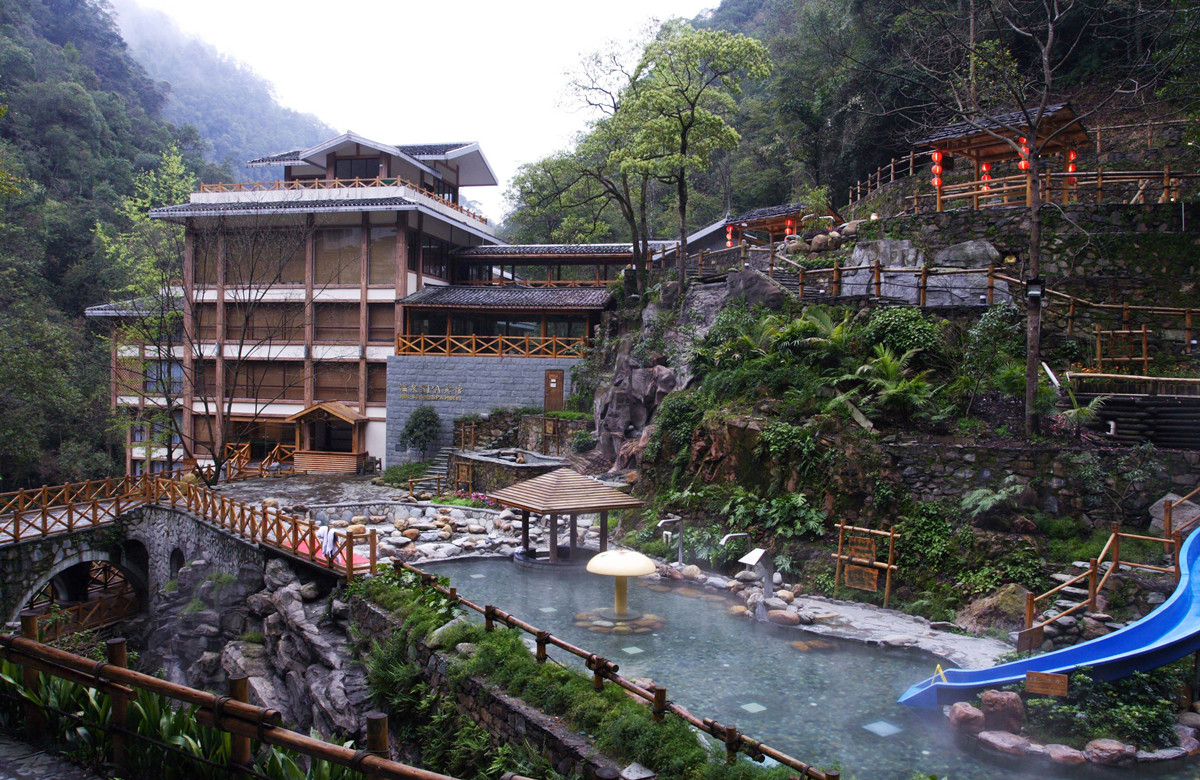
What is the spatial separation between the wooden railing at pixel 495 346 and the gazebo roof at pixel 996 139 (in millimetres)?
13030

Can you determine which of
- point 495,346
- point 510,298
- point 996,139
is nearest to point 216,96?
point 510,298

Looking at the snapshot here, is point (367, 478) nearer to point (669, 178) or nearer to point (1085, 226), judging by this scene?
point (669, 178)

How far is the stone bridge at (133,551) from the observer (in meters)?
17.4

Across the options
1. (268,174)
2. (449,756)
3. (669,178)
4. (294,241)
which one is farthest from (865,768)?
(268,174)

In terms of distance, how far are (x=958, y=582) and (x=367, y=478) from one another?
67.6ft

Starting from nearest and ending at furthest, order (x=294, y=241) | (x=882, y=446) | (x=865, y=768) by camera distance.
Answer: (x=865, y=768) → (x=882, y=446) → (x=294, y=241)

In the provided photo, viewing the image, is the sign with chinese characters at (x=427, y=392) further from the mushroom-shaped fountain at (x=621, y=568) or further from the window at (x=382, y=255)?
the mushroom-shaped fountain at (x=621, y=568)

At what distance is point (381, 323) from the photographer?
29.8 metres

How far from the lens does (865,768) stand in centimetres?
693

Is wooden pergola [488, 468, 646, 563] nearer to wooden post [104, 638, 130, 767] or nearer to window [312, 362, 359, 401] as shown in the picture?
wooden post [104, 638, 130, 767]

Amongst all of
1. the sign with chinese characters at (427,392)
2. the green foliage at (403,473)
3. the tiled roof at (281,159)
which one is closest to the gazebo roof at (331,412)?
the sign with chinese characters at (427,392)

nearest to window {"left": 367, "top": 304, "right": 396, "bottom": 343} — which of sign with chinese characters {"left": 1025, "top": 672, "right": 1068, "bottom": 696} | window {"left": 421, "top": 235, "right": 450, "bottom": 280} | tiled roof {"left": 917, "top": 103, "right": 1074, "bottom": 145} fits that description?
window {"left": 421, "top": 235, "right": 450, "bottom": 280}

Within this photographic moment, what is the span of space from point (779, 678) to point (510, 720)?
124 inches

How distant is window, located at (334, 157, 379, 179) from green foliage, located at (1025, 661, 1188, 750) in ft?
96.0
